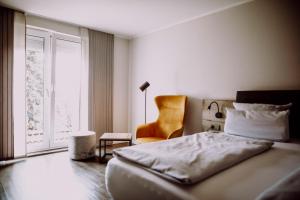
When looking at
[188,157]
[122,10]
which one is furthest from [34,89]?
[188,157]

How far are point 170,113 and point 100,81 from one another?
1.64 meters

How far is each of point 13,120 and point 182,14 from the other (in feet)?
10.5

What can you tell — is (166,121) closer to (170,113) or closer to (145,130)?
(170,113)

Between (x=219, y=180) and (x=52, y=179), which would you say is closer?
(x=219, y=180)

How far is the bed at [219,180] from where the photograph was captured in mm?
1081

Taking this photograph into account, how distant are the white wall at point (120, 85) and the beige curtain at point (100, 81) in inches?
6.6

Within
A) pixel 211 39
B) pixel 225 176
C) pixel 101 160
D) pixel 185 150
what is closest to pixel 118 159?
→ pixel 185 150

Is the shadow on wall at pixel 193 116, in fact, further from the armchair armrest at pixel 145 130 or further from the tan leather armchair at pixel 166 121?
the armchair armrest at pixel 145 130

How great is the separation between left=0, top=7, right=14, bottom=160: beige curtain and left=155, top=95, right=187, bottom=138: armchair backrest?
238 cm

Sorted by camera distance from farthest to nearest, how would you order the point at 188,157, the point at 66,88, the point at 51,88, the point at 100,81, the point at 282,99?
the point at 100,81, the point at 66,88, the point at 51,88, the point at 282,99, the point at 188,157

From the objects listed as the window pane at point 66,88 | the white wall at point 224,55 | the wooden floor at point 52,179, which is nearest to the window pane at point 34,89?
the window pane at point 66,88

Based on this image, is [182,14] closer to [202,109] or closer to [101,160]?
[202,109]

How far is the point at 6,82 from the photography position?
10.2 ft

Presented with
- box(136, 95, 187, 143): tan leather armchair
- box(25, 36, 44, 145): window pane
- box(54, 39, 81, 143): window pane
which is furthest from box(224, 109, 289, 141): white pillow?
box(25, 36, 44, 145): window pane
